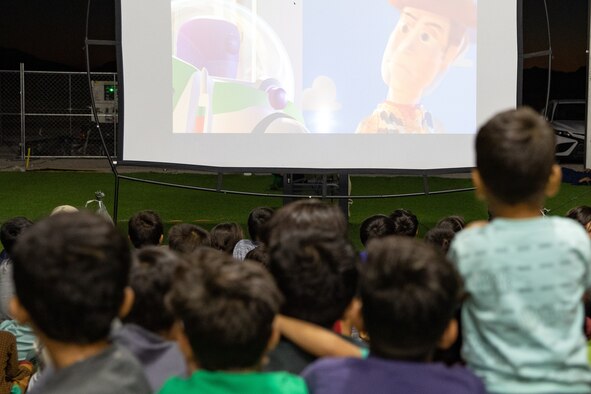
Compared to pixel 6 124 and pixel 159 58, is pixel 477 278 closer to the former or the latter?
pixel 159 58

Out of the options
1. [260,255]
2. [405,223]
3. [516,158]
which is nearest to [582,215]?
[405,223]

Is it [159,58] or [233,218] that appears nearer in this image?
[159,58]

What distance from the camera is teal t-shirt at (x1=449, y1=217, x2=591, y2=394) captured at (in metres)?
1.62

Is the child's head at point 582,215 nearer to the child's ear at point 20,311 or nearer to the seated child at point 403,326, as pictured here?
the seated child at point 403,326

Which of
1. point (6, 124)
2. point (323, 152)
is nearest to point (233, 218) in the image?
point (323, 152)

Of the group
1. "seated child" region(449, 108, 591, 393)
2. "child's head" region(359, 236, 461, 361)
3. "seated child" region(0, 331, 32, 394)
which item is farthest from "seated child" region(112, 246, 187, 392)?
"seated child" region(0, 331, 32, 394)

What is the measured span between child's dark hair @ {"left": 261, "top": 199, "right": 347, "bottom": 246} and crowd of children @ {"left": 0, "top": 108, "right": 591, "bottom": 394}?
0.06m

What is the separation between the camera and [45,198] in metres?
9.35

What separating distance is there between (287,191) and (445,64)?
1441mm

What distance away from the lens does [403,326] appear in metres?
1.51

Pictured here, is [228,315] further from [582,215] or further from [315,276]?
[582,215]

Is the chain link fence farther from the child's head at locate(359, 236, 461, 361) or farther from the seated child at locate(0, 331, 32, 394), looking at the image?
the child's head at locate(359, 236, 461, 361)

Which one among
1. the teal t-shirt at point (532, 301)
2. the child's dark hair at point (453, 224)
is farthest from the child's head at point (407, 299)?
the child's dark hair at point (453, 224)

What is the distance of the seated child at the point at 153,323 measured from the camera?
71.5 inches
